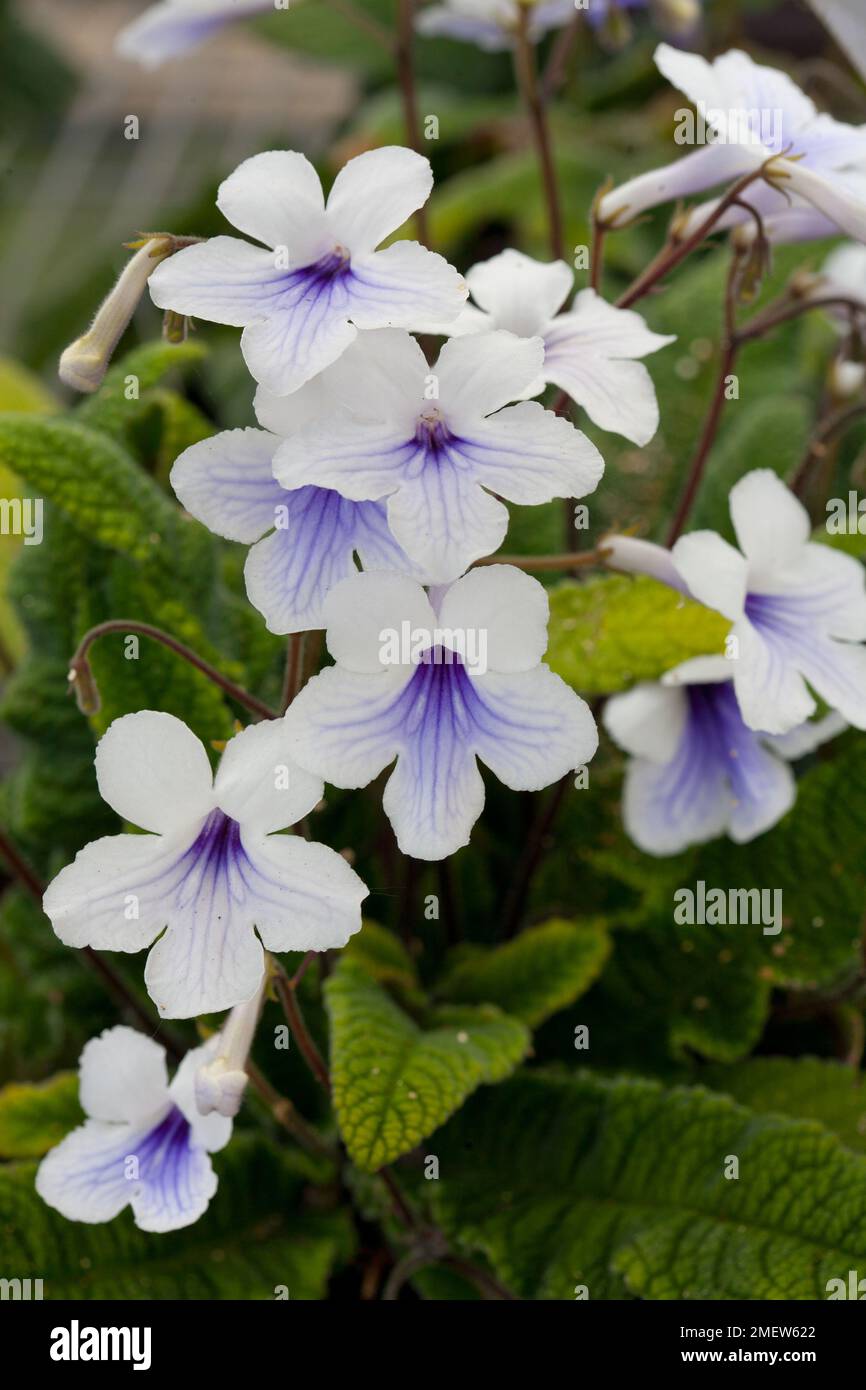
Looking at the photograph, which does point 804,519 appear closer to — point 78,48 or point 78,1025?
point 78,1025

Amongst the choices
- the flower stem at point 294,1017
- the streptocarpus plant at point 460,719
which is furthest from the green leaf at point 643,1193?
the flower stem at point 294,1017

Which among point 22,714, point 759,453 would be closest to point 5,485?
point 22,714

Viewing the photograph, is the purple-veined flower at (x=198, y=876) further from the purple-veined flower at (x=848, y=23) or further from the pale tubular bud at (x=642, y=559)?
the purple-veined flower at (x=848, y=23)

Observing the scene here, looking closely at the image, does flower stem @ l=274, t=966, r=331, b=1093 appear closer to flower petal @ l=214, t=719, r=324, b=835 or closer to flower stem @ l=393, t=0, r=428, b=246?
flower petal @ l=214, t=719, r=324, b=835

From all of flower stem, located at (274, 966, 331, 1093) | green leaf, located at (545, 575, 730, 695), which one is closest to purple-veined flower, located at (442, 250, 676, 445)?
green leaf, located at (545, 575, 730, 695)

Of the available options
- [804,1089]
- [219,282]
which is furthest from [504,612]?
[804,1089]
